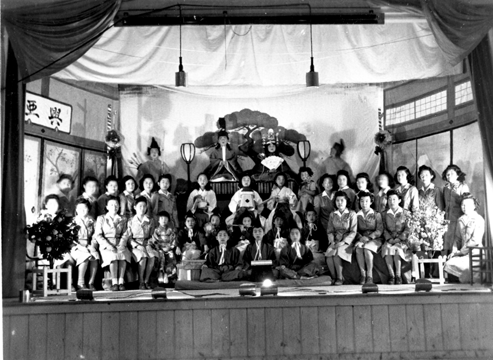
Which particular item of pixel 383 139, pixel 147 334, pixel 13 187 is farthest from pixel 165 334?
pixel 383 139

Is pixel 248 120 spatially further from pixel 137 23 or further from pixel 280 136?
pixel 137 23

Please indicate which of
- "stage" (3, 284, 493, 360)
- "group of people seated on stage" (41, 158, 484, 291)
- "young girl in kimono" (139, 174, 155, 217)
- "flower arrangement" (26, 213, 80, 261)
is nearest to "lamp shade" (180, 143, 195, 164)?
"group of people seated on stage" (41, 158, 484, 291)

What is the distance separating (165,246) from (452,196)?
149 inches

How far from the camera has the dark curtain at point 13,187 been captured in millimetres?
5543

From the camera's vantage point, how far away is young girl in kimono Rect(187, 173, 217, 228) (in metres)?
8.59

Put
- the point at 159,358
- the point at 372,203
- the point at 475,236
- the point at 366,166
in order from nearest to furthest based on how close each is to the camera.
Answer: the point at 159,358, the point at 475,236, the point at 372,203, the point at 366,166

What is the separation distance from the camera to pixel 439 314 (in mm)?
5090

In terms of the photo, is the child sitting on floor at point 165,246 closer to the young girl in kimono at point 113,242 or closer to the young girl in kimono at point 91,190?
the young girl in kimono at point 113,242

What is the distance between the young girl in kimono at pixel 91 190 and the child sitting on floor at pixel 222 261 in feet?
5.75

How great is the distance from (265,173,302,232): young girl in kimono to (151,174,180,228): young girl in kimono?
132cm

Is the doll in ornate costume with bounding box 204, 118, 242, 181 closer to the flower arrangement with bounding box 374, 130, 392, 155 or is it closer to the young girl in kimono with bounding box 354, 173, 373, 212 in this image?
the young girl in kimono with bounding box 354, 173, 373, 212

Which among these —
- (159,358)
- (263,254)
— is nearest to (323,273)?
(263,254)

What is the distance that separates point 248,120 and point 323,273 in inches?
121

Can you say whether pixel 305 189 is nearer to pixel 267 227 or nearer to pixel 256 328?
pixel 267 227
